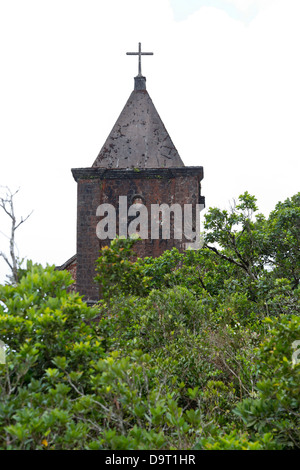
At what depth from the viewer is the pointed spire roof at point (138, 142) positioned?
16781mm

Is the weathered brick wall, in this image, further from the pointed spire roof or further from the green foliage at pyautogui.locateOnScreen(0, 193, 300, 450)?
the green foliage at pyautogui.locateOnScreen(0, 193, 300, 450)

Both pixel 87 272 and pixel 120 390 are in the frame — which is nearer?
pixel 120 390

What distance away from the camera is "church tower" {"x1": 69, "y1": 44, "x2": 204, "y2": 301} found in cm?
1587

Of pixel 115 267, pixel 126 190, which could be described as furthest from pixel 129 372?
pixel 126 190

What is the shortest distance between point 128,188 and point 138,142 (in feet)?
6.36

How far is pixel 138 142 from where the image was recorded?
675 inches

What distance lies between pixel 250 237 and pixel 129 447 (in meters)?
8.41

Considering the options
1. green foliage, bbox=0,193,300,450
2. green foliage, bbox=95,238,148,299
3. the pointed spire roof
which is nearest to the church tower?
the pointed spire roof

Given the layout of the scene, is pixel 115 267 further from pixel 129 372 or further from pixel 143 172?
pixel 143 172

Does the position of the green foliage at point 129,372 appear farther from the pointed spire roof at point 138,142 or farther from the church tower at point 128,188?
the pointed spire roof at point 138,142

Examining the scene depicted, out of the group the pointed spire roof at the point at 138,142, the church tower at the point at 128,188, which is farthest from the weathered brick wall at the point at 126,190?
the pointed spire roof at the point at 138,142

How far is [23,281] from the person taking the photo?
17.2 feet
